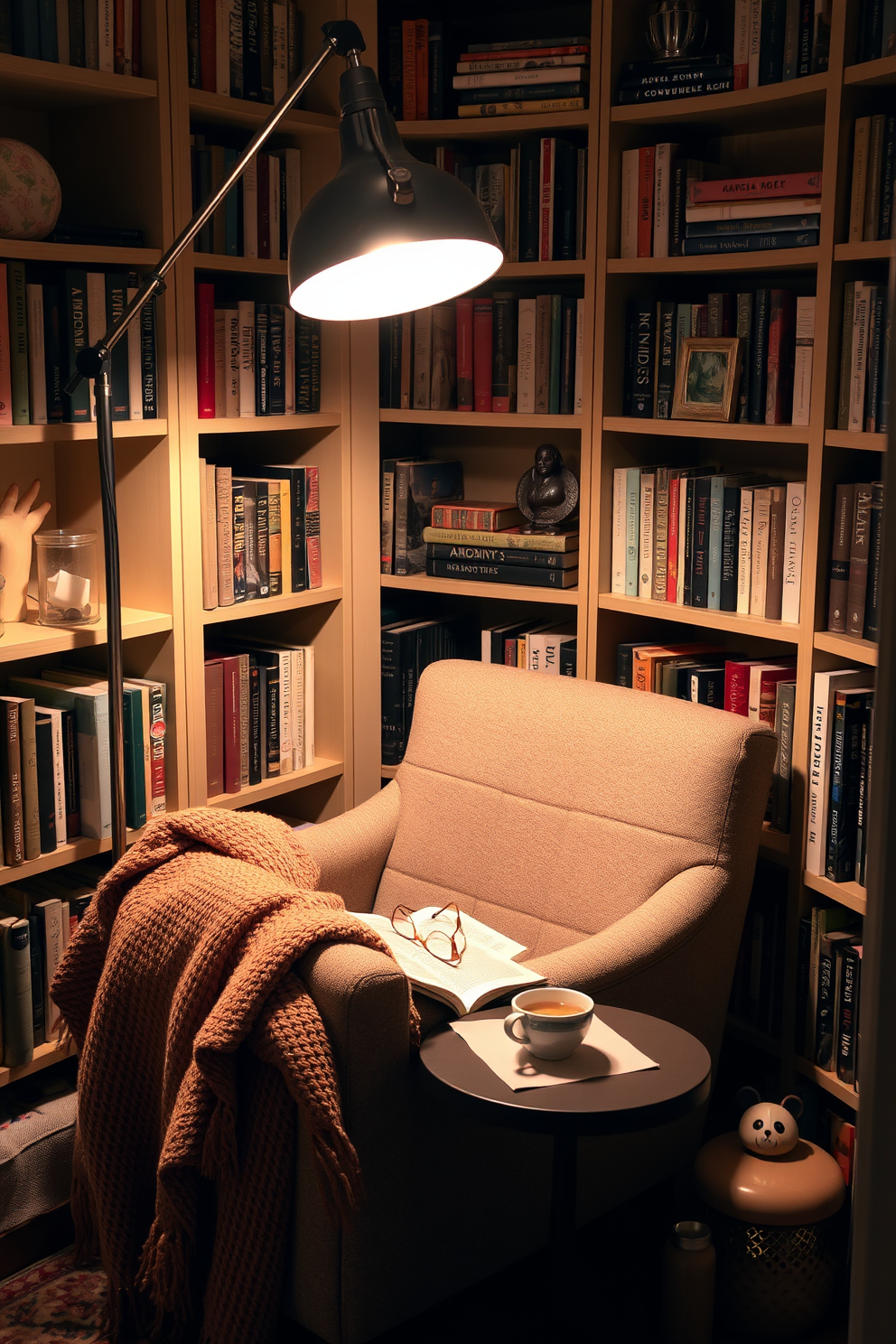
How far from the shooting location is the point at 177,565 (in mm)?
2412

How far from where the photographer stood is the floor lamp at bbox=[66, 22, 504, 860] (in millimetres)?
1535

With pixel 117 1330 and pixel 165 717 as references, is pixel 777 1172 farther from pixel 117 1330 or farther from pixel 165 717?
pixel 165 717

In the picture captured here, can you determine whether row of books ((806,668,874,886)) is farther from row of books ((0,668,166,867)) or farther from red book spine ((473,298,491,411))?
row of books ((0,668,166,867))

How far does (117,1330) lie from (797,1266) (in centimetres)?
104

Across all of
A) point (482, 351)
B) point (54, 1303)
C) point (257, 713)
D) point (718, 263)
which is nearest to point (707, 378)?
point (718, 263)

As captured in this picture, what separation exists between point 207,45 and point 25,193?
1.69ft

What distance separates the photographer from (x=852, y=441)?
2.04 m

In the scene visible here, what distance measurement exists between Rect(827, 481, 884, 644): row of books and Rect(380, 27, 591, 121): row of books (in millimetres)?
943

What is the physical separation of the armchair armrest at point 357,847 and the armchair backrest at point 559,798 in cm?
3

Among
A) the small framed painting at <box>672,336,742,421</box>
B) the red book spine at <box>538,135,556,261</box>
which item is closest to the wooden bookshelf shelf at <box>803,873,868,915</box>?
the small framed painting at <box>672,336,742,421</box>

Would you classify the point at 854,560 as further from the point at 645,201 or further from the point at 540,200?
the point at 540,200

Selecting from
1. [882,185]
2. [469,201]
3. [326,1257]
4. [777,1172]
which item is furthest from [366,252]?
[777,1172]

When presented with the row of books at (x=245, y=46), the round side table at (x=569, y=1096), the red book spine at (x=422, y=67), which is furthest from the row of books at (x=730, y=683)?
the row of books at (x=245, y=46)

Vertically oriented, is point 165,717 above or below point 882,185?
below
